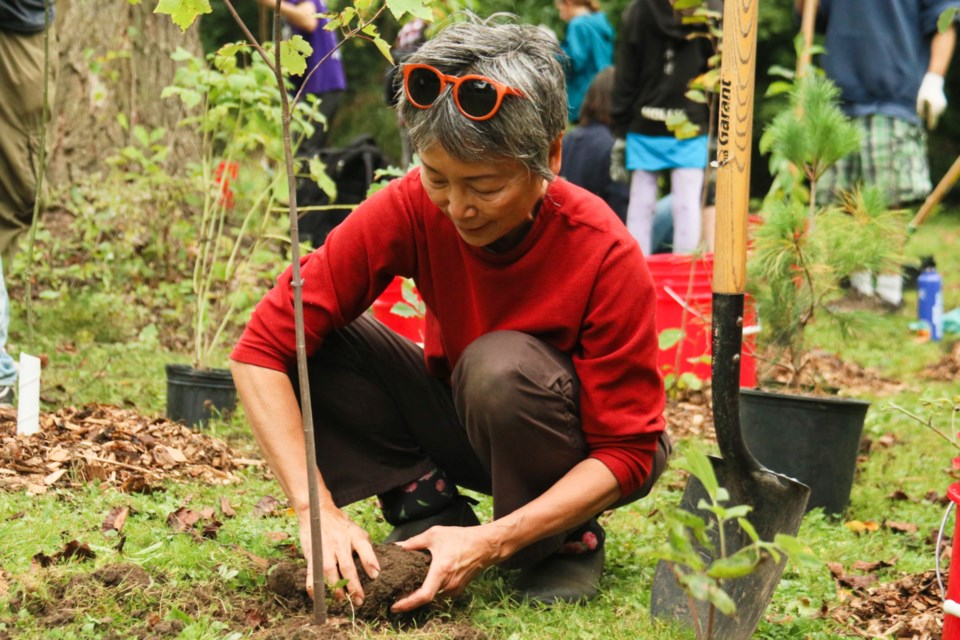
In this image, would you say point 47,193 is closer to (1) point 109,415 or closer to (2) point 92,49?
(2) point 92,49

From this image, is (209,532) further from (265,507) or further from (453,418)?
(453,418)

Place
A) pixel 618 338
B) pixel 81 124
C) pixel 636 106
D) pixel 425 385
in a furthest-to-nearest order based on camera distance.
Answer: pixel 81 124 → pixel 636 106 → pixel 425 385 → pixel 618 338

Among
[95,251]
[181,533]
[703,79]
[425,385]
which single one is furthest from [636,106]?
[181,533]

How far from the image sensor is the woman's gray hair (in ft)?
7.00

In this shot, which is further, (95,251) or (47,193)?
(47,193)

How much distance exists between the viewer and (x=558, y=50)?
92.4 inches

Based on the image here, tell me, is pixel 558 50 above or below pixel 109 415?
above

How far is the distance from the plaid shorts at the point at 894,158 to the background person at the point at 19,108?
13.7 feet

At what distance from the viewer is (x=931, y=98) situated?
19.5 feet

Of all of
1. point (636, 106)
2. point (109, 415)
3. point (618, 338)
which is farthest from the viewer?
point (636, 106)

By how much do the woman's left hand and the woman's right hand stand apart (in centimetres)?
9

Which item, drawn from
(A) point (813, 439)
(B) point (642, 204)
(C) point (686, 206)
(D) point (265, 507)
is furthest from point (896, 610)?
(B) point (642, 204)

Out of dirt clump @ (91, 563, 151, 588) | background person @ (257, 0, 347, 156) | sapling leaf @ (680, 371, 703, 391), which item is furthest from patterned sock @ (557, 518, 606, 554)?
background person @ (257, 0, 347, 156)

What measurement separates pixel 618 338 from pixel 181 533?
43.6 inches
